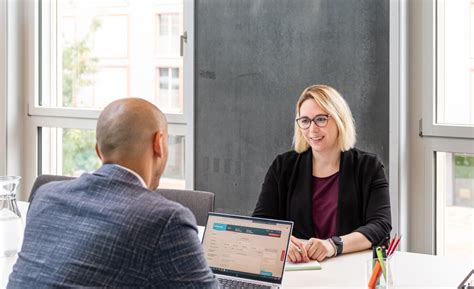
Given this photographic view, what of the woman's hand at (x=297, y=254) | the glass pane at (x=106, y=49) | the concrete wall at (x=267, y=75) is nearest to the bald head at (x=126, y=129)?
the woman's hand at (x=297, y=254)

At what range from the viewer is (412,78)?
3.06 m

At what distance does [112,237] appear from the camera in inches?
54.4

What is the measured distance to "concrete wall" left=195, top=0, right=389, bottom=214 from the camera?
309 cm

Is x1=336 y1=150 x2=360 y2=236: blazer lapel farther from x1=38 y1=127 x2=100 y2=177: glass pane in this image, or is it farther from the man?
x1=38 y1=127 x2=100 y2=177: glass pane

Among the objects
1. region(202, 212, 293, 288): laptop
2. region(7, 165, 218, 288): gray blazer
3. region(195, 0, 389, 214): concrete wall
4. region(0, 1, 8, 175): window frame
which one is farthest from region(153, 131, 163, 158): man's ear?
region(0, 1, 8, 175): window frame

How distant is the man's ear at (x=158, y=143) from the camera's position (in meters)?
1.58

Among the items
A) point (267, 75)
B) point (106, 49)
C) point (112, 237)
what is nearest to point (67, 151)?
point (106, 49)

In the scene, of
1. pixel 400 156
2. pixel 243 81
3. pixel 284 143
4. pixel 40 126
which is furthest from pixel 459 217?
pixel 40 126

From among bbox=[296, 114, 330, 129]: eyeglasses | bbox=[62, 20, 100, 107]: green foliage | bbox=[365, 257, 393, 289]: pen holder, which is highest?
bbox=[62, 20, 100, 107]: green foliage

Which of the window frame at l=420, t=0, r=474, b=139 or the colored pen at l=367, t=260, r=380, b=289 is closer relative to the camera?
the colored pen at l=367, t=260, r=380, b=289

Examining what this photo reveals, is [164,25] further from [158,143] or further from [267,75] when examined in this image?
[158,143]

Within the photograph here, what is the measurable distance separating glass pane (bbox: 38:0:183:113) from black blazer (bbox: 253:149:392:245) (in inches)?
46.9

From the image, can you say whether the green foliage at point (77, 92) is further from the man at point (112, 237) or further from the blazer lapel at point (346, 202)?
the man at point (112, 237)

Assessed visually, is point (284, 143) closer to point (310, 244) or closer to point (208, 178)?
point (208, 178)
